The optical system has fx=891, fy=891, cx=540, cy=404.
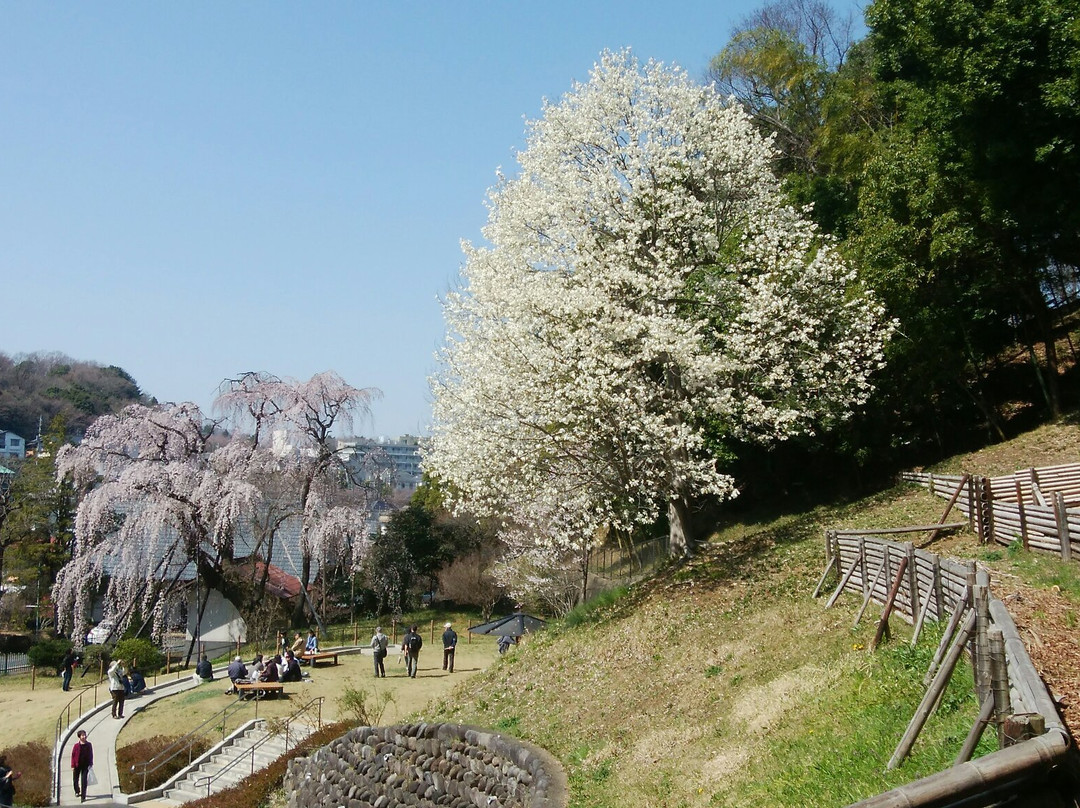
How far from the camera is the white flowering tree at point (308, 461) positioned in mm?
33938

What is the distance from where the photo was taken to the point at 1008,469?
20641 millimetres

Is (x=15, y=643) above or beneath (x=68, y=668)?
above

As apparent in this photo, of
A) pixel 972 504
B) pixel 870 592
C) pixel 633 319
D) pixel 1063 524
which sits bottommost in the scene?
pixel 870 592

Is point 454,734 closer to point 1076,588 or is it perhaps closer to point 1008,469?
point 1076,588

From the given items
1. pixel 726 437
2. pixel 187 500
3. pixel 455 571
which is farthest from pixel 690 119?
pixel 455 571

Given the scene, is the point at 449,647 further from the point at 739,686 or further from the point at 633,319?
the point at 739,686

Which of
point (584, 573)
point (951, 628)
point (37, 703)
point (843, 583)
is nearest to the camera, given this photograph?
point (951, 628)

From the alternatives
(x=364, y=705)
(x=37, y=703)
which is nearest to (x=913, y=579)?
(x=364, y=705)

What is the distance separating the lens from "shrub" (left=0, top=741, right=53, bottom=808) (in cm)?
1975

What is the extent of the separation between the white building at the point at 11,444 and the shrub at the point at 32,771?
80.2 meters

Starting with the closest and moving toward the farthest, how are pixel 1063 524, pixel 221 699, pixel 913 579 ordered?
pixel 913 579 → pixel 1063 524 → pixel 221 699

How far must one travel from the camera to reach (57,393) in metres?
102

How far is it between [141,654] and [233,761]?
33.1 ft

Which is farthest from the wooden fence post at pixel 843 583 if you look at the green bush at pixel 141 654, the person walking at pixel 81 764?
the green bush at pixel 141 654
